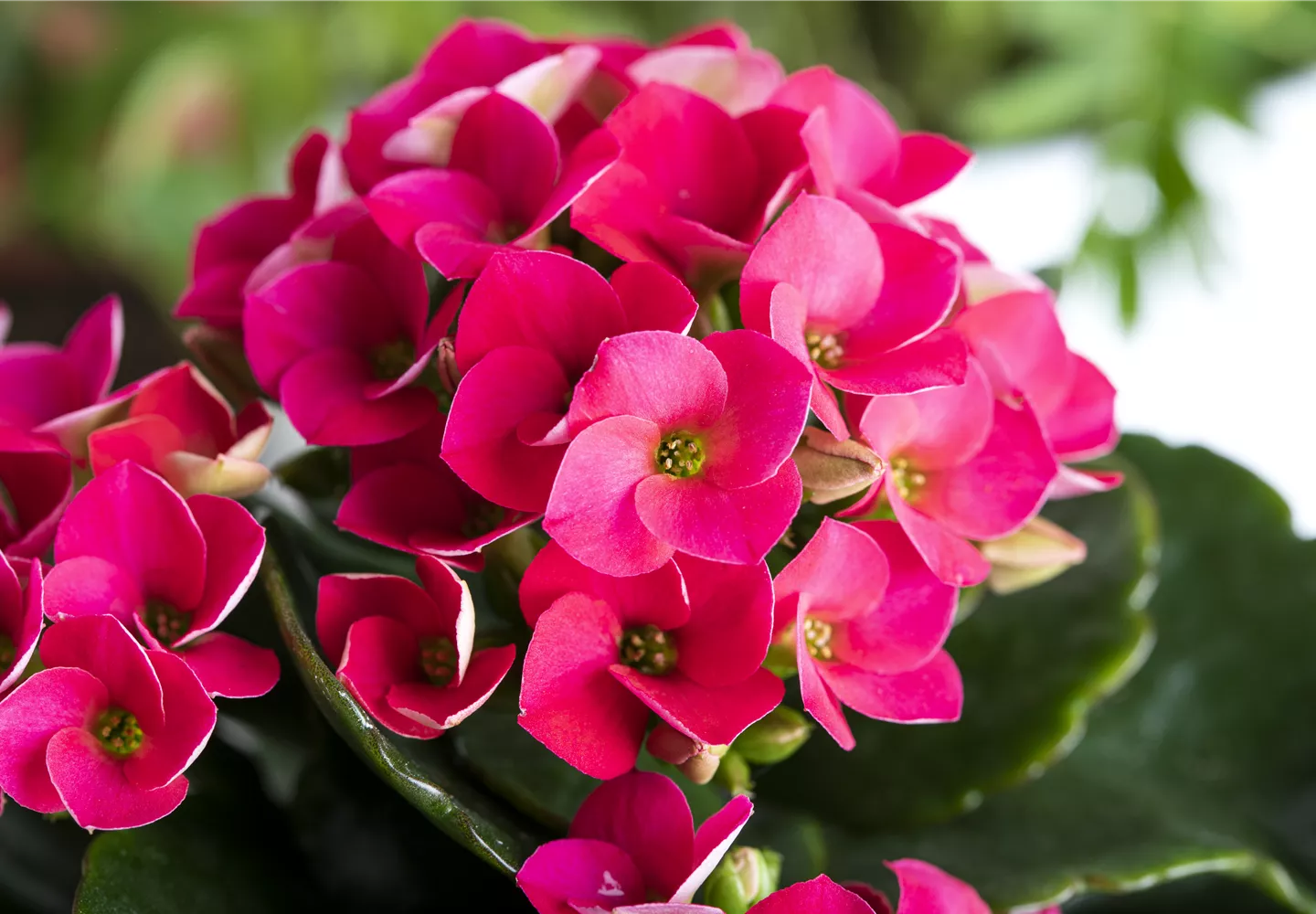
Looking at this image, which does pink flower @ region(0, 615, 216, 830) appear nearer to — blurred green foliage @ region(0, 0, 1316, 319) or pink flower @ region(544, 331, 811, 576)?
pink flower @ region(544, 331, 811, 576)

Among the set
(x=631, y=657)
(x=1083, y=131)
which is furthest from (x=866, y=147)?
(x=1083, y=131)

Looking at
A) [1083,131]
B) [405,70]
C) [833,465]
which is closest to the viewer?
[833,465]

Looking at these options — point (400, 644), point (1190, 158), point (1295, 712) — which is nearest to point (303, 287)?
point (400, 644)

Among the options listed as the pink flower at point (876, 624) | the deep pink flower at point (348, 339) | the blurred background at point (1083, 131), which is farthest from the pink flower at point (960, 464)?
the blurred background at point (1083, 131)

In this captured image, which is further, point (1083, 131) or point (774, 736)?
point (1083, 131)

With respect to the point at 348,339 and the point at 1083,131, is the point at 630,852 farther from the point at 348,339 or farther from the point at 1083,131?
the point at 1083,131

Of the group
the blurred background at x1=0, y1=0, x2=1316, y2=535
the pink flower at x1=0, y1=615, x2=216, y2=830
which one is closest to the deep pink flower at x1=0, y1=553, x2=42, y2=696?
the pink flower at x1=0, y1=615, x2=216, y2=830

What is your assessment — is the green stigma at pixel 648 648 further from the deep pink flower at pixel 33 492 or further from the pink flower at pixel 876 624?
the deep pink flower at pixel 33 492

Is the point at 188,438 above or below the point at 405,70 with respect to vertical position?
above
